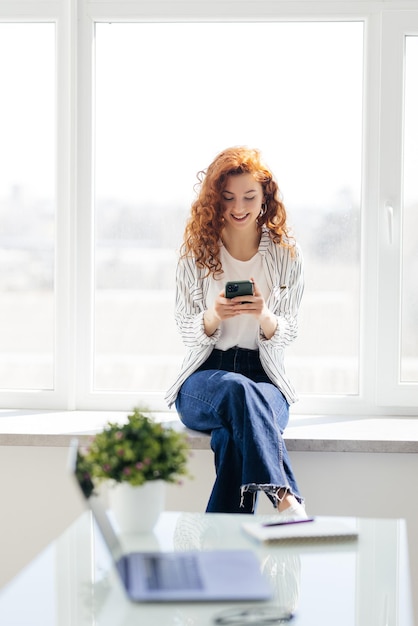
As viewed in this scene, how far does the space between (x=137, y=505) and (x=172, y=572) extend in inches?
9.4

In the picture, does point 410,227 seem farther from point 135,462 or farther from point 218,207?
point 135,462

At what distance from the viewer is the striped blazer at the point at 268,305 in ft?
9.06

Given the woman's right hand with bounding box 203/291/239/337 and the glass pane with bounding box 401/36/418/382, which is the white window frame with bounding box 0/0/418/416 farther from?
the woman's right hand with bounding box 203/291/239/337

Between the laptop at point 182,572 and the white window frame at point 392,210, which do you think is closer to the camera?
the laptop at point 182,572

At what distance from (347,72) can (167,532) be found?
6.12 ft

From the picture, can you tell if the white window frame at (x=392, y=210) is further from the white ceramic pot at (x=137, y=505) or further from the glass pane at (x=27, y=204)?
the white ceramic pot at (x=137, y=505)

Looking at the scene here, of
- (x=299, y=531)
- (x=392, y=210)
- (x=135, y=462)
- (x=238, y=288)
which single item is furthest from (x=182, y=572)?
(x=392, y=210)

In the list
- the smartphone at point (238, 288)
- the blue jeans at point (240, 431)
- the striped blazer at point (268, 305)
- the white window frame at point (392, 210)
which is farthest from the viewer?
the white window frame at point (392, 210)

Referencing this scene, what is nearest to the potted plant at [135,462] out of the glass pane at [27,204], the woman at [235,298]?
A: the woman at [235,298]

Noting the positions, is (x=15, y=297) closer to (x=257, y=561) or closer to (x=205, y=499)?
(x=205, y=499)

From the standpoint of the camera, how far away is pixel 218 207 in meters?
2.81

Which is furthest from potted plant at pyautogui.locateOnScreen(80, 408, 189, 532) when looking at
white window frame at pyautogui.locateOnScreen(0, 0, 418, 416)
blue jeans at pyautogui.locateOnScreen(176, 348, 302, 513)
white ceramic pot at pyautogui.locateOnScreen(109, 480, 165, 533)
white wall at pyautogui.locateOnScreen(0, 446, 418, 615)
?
white window frame at pyautogui.locateOnScreen(0, 0, 418, 416)

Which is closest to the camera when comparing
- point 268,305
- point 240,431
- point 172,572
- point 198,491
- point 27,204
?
point 172,572

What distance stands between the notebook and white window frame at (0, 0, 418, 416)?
4.22 ft
